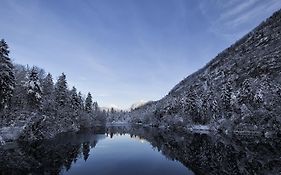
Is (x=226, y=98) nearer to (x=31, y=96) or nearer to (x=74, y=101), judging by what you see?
(x=74, y=101)

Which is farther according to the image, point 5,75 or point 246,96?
point 246,96

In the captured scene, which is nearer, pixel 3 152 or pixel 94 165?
pixel 94 165

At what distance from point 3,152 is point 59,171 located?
15.4m

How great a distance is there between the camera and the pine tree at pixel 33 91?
65.6 metres

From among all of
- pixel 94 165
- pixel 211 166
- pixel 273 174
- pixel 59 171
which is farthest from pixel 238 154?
pixel 59 171

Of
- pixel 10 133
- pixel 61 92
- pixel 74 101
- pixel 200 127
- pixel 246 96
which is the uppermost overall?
pixel 61 92

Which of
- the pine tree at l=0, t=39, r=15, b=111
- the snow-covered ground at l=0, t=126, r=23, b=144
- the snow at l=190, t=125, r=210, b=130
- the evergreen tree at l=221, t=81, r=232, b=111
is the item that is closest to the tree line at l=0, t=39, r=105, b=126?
the pine tree at l=0, t=39, r=15, b=111

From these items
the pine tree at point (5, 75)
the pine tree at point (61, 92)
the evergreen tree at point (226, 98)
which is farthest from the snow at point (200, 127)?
the pine tree at point (5, 75)

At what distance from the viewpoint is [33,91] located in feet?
215

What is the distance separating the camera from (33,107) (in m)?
66.8

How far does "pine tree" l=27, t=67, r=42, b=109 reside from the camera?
65562mm

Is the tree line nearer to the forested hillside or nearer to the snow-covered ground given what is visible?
the forested hillside

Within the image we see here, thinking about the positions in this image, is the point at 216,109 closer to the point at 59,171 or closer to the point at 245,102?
the point at 245,102

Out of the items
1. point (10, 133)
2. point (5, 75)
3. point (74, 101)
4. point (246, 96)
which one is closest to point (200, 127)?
point (246, 96)
